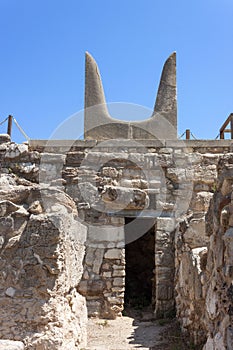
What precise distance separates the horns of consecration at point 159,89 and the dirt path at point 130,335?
3.95 m

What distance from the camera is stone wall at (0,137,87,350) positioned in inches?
140

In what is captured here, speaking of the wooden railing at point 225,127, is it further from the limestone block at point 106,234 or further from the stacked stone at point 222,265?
the stacked stone at point 222,265

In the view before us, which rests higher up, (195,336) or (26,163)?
(26,163)

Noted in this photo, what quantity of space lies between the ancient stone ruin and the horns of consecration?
0.07ft

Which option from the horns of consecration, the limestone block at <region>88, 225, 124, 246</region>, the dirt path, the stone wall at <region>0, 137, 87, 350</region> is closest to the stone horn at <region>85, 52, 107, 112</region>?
the horns of consecration

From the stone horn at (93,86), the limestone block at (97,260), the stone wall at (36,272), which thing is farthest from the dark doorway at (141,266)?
the stone wall at (36,272)

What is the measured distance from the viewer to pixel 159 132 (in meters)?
7.90

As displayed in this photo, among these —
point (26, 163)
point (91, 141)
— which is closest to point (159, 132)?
point (91, 141)

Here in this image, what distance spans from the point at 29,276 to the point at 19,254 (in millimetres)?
225

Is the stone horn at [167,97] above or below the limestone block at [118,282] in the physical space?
above

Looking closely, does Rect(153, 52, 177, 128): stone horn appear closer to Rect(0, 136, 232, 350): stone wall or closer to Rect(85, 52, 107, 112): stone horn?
Rect(0, 136, 232, 350): stone wall

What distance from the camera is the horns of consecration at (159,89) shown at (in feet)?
26.2

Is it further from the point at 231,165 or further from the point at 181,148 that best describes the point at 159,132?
the point at 231,165

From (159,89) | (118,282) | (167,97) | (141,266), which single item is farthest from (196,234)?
(141,266)
